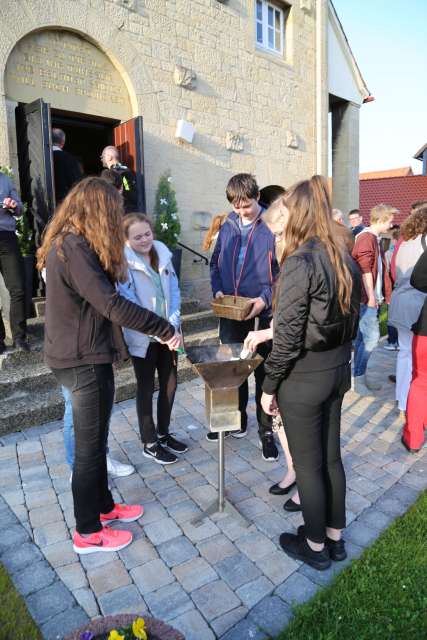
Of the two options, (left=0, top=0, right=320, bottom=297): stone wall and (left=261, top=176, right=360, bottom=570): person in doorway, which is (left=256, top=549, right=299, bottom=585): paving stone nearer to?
(left=261, top=176, right=360, bottom=570): person in doorway

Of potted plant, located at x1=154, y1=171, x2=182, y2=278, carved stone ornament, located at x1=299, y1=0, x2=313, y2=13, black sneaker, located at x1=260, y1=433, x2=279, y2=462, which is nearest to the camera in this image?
black sneaker, located at x1=260, y1=433, x2=279, y2=462

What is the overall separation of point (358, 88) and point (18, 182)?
9811 mm

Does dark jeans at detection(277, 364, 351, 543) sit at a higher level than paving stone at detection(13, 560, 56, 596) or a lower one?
higher

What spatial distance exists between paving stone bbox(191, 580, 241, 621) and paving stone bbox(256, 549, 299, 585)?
9.8 inches

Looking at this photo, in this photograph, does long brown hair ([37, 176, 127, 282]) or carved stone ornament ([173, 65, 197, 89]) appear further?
carved stone ornament ([173, 65, 197, 89])

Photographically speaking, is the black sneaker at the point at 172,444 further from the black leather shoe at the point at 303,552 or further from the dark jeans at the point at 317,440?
the dark jeans at the point at 317,440

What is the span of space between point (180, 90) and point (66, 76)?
1.97m

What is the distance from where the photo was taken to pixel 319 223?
7.45ft

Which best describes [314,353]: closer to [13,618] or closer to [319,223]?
[319,223]

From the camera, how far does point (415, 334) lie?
12.8ft

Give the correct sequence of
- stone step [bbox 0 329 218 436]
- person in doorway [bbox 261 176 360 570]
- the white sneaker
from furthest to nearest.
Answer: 1. stone step [bbox 0 329 218 436]
2. the white sneaker
3. person in doorway [bbox 261 176 360 570]

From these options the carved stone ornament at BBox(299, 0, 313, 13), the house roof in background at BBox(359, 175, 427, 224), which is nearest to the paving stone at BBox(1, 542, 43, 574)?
the carved stone ornament at BBox(299, 0, 313, 13)

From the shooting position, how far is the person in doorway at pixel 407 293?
3984 mm

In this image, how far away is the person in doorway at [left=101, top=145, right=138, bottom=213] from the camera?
6.23 m
